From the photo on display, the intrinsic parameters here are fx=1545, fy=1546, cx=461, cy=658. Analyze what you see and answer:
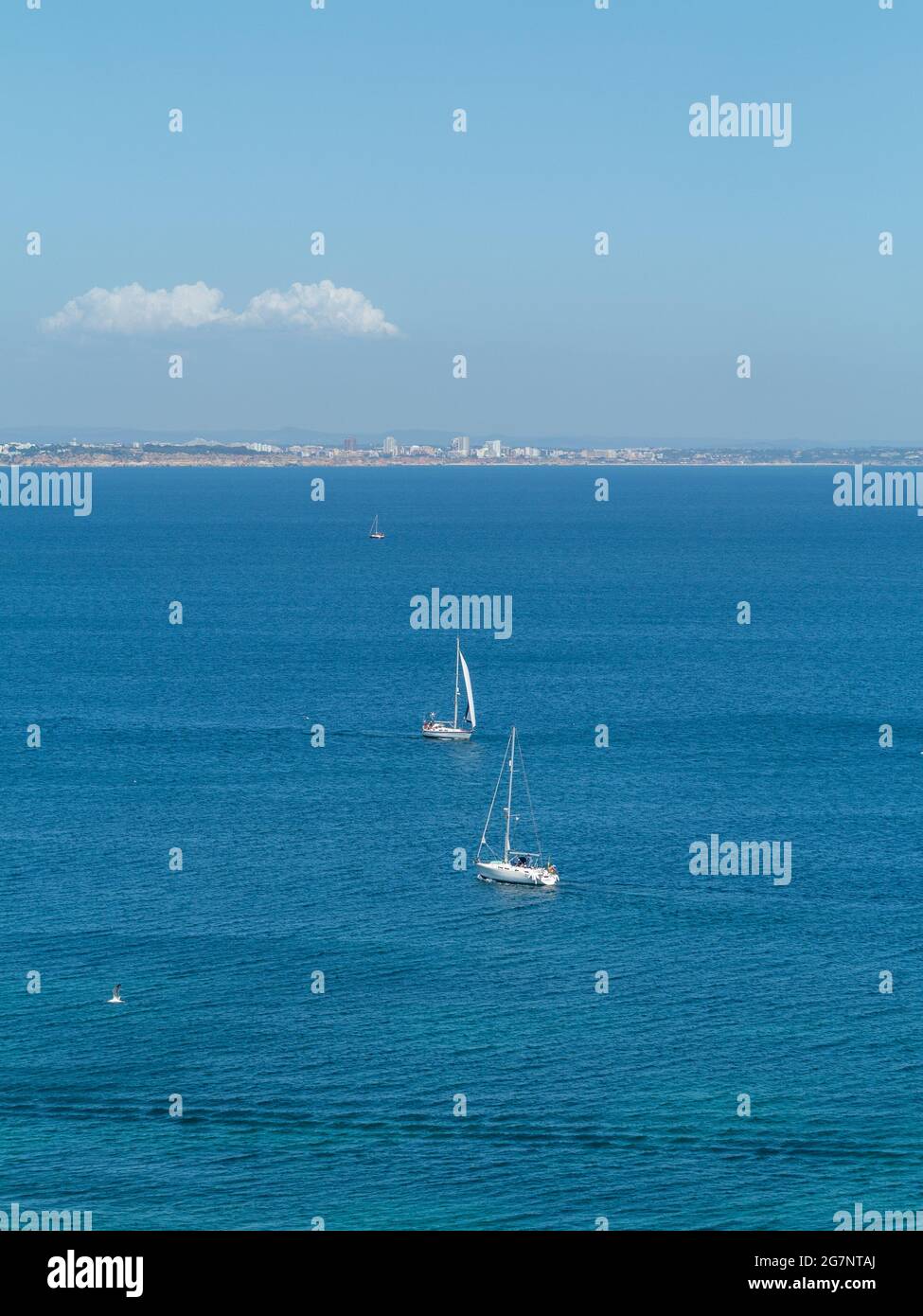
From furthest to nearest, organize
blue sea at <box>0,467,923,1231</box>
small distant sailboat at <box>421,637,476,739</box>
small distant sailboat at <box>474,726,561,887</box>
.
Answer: small distant sailboat at <box>421,637,476,739</box> < small distant sailboat at <box>474,726,561,887</box> < blue sea at <box>0,467,923,1231</box>

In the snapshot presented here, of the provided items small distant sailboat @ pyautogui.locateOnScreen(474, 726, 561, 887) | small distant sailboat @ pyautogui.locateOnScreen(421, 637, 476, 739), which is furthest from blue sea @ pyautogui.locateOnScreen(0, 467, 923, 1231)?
small distant sailboat @ pyautogui.locateOnScreen(421, 637, 476, 739)

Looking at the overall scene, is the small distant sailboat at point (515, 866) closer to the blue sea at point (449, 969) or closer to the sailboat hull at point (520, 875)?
the sailboat hull at point (520, 875)

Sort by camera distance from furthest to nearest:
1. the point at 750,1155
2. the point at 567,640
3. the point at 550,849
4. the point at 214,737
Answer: the point at 567,640 → the point at 214,737 → the point at 550,849 → the point at 750,1155

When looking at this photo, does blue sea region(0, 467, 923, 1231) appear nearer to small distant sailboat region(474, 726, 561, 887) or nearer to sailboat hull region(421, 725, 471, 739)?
small distant sailboat region(474, 726, 561, 887)

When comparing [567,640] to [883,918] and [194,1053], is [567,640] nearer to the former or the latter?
[883,918]

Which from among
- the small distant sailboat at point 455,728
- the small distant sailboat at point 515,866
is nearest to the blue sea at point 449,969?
the small distant sailboat at point 515,866

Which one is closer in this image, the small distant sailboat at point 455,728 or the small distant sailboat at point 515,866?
the small distant sailboat at point 515,866

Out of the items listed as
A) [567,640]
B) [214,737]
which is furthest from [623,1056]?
[567,640]
